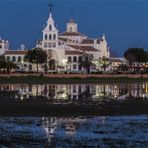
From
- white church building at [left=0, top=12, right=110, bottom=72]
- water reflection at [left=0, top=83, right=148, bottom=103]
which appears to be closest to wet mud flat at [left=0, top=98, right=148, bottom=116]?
water reflection at [left=0, top=83, right=148, bottom=103]

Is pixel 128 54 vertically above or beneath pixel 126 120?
above

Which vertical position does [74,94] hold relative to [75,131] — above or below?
above

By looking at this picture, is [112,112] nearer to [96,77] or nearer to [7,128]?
[7,128]

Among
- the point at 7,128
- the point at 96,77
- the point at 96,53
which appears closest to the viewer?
the point at 7,128

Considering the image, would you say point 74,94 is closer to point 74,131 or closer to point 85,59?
point 74,131

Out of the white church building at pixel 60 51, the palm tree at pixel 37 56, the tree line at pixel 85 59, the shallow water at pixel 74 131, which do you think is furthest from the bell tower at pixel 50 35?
the shallow water at pixel 74 131

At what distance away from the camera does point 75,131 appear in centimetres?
2409

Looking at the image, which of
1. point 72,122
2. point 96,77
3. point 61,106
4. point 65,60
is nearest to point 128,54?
point 65,60

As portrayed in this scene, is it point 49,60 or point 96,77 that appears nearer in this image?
point 96,77

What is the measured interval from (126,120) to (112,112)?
5277 millimetres

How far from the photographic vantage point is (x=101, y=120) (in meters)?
28.9

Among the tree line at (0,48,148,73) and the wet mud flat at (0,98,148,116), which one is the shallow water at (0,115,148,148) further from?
the tree line at (0,48,148,73)

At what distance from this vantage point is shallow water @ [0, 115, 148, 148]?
67.7 ft

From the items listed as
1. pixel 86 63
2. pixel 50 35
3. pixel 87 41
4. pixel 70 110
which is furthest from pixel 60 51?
pixel 70 110
